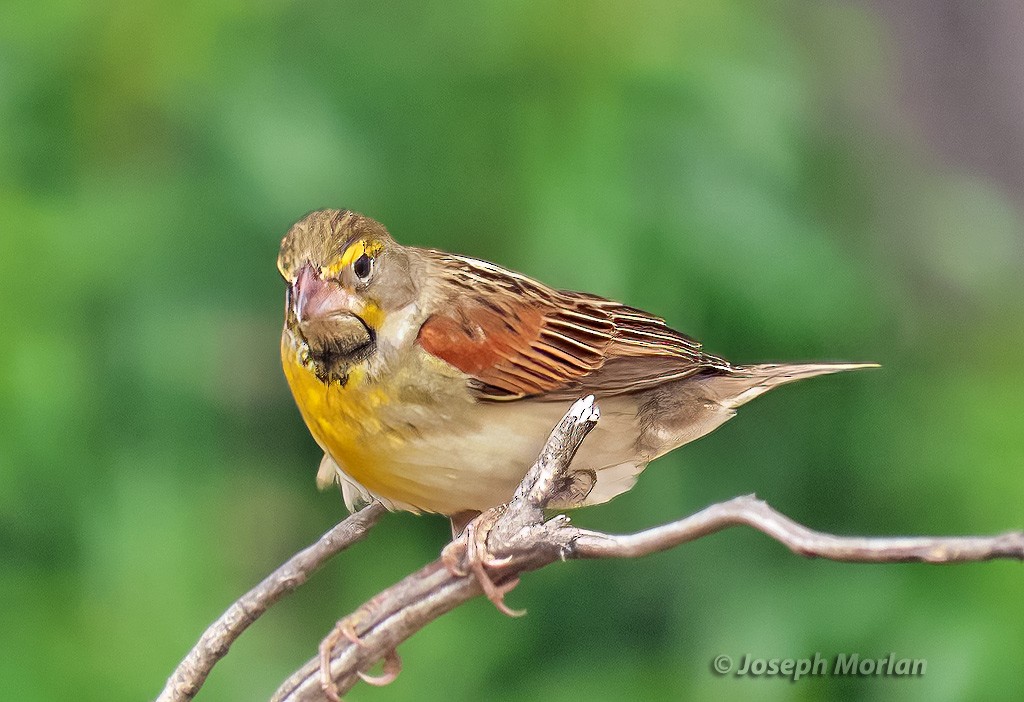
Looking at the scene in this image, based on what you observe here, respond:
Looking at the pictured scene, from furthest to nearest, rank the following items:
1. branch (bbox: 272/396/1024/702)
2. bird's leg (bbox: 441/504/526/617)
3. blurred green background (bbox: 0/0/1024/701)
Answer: blurred green background (bbox: 0/0/1024/701), bird's leg (bbox: 441/504/526/617), branch (bbox: 272/396/1024/702)

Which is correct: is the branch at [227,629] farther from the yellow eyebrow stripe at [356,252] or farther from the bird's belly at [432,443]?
the yellow eyebrow stripe at [356,252]

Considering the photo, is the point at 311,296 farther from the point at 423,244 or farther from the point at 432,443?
the point at 423,244

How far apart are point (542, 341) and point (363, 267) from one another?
19 cm

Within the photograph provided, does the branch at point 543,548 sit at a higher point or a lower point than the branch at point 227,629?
higher

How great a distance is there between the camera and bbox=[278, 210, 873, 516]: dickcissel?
97 cm

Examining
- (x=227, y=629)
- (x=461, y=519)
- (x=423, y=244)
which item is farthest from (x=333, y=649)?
(x=423, y=244)

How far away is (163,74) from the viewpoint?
1588 millimetres

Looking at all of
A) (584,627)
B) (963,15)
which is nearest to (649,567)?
(584,627)

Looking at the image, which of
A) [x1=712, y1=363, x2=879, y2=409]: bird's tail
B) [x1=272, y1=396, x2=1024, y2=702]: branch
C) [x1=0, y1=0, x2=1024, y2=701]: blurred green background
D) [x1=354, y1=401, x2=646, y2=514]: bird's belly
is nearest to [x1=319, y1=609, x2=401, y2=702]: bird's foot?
[x1=272, y1=396, x2=1024, y2=702]: branch

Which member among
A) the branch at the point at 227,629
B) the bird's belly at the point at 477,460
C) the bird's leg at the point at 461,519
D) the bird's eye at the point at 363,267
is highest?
the bird's eye at the point at 363,267

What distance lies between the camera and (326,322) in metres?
0.98

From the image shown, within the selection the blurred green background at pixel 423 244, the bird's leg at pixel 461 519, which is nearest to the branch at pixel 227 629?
the bird's leg at pixel 461 519

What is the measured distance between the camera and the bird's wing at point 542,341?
41.1 inches

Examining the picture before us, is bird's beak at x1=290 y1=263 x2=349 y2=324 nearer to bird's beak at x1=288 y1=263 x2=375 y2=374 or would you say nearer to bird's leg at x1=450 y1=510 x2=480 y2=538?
bird's beak at x1=288 y1=263 x2=375 y2=374
